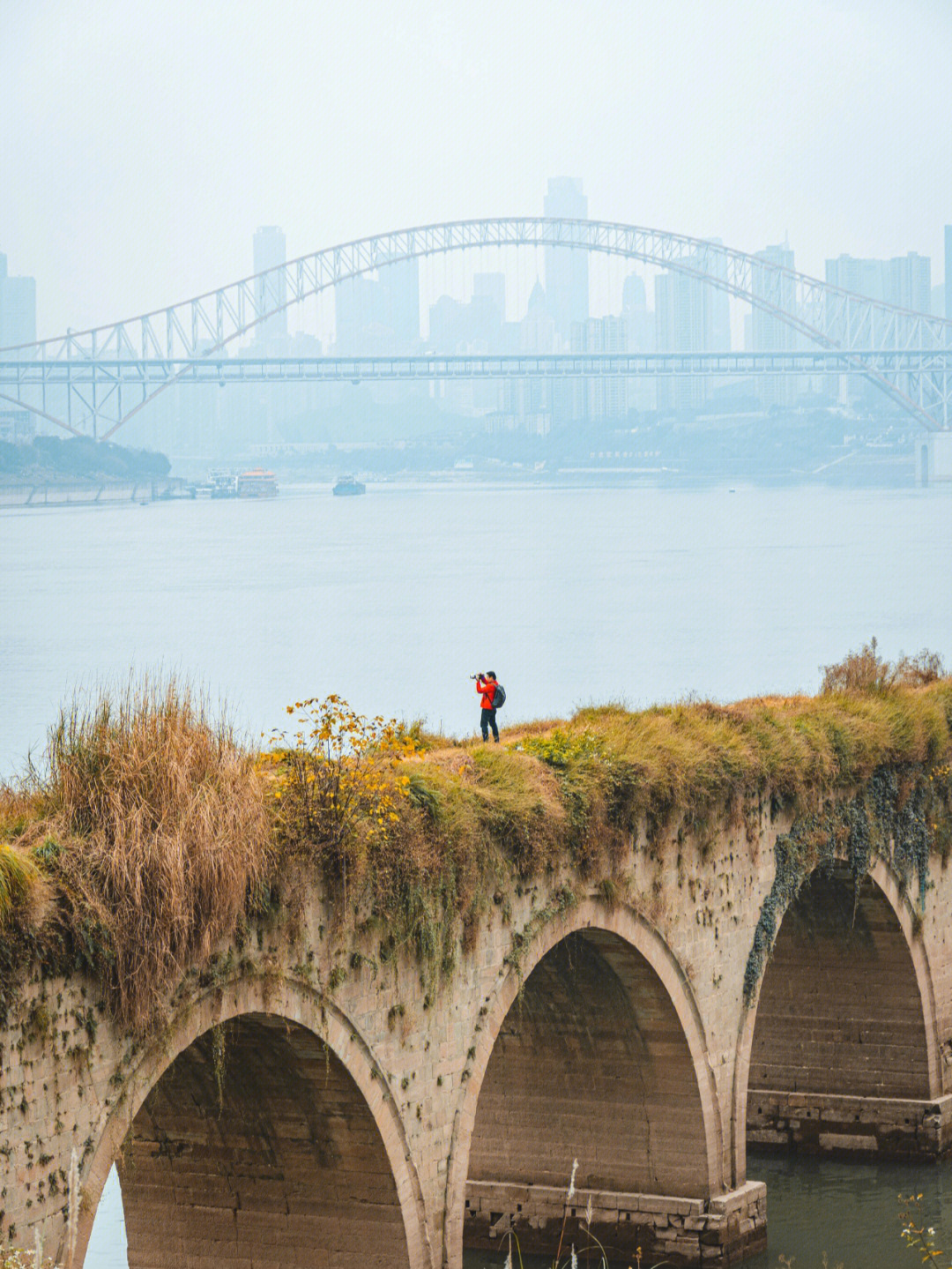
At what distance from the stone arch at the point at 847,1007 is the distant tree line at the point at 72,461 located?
138 feet

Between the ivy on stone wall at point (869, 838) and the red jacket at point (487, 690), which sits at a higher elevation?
the red jacket at point (487, 690)

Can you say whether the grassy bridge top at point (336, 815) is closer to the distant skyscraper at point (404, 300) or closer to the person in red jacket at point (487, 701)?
the person in red jacket at point (487, 701)

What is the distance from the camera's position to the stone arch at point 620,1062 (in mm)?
14070

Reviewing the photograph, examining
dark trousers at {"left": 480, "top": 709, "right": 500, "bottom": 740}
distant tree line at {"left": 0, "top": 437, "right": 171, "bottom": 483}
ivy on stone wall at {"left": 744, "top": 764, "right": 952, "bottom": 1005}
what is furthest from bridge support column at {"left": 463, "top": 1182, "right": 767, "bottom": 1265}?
distant tree line at {"left": 0, "top": 437, "right": 171, "bottom": 483}

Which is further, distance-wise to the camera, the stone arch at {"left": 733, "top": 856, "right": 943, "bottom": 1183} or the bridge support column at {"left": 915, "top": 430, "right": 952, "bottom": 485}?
the bridge support column at {"left": 915, "top": 430, "right": 952, "bottom": 485}

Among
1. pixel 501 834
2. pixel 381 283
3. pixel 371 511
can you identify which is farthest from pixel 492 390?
pixel 501 834

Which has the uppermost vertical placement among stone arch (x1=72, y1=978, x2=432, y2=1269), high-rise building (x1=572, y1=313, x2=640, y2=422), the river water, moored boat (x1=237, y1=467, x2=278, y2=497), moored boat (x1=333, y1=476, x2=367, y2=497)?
high-rise building (x1=572, y1=313, x2=640, y2=422)

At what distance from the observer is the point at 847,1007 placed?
58.7 feet

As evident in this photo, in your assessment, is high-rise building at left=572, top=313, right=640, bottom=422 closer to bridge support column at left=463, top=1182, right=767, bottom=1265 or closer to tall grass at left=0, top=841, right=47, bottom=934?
bridge support column at left=463, top=1182, right=767, bottom=1265

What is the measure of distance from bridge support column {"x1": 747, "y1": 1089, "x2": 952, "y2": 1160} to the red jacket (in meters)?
5.16

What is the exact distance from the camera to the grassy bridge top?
8.98 m

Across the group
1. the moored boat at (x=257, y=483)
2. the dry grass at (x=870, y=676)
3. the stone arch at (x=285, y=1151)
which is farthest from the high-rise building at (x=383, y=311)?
the stone arch at (x=285, y=1151)

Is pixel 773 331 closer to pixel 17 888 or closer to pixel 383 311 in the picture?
pixel 383 311

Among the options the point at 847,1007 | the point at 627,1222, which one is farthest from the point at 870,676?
the point at 627,1222
